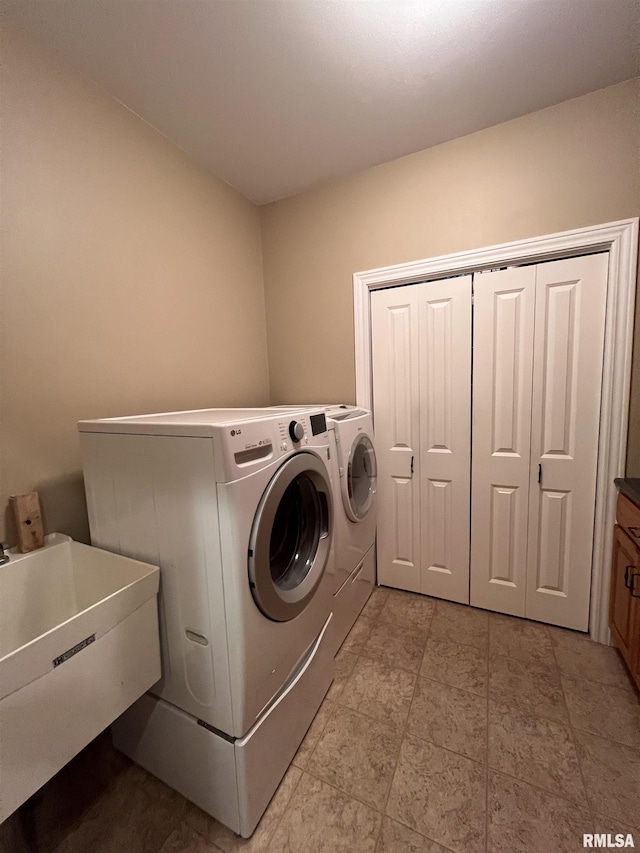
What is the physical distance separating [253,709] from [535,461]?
63.8 inches

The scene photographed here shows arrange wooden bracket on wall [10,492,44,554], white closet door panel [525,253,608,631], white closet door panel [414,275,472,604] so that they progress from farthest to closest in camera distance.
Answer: white closet door panel [414,275,472,604] < white closet door panel [525,253,608,631] < wooden bracket on wall [10,492,44,554]

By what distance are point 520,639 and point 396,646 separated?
2.07 ft

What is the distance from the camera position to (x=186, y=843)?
0.94m

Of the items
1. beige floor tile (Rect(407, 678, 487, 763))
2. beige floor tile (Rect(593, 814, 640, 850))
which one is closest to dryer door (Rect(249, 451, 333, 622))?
beige floor tile (Rect(407, 678, 487, 763))

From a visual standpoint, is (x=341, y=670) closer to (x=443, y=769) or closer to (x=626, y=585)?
(x=443, y=769)

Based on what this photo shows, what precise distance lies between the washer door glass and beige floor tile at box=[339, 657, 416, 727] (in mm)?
671

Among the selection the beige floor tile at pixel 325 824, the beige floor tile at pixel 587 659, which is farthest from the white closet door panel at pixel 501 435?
the beige floor tile at pixel 325 824

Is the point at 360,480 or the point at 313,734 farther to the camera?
the point at 360,480

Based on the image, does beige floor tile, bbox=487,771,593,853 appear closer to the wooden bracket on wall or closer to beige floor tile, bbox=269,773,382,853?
beige floor tile, bbox=269,773,382,853

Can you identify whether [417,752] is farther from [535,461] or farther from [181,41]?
[181,41]

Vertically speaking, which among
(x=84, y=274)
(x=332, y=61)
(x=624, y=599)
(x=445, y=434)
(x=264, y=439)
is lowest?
(x=624, y=599)

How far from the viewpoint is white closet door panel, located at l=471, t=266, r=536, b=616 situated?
1645 mm

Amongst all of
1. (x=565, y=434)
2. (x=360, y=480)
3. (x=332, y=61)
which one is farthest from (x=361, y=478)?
(x=332, y=61)

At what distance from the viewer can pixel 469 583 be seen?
190 centimetres
